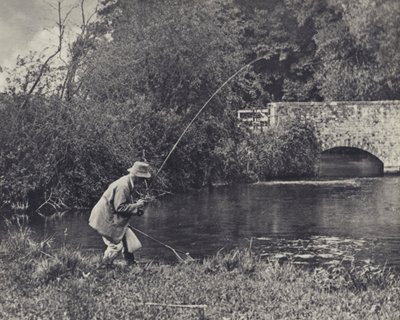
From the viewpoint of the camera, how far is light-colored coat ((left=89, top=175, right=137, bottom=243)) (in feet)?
42.4

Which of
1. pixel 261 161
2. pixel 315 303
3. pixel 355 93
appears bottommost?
pixel 315 303

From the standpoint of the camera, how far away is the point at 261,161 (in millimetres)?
33250

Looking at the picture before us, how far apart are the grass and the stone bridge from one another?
24.0m

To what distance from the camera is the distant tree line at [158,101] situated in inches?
932

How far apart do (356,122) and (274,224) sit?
17.6m

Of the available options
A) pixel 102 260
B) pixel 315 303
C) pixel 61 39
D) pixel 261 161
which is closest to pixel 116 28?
pixel 61 39

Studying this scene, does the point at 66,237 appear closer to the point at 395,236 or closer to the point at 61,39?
the point at 395,236

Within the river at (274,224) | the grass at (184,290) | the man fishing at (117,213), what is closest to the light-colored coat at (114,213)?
the man fishing at (117,213)

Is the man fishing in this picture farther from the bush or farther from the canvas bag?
the bush

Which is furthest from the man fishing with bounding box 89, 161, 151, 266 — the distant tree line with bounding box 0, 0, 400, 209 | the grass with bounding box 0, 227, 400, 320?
the distant tree line with bounding box 0, 0, 400, 209

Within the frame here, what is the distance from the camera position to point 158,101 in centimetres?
2997

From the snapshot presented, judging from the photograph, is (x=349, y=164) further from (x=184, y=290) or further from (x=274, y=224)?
(x=184, y=290)

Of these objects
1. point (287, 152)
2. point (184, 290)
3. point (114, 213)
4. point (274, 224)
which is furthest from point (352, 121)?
point (184, 290)

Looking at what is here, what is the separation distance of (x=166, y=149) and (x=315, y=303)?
18.6m
